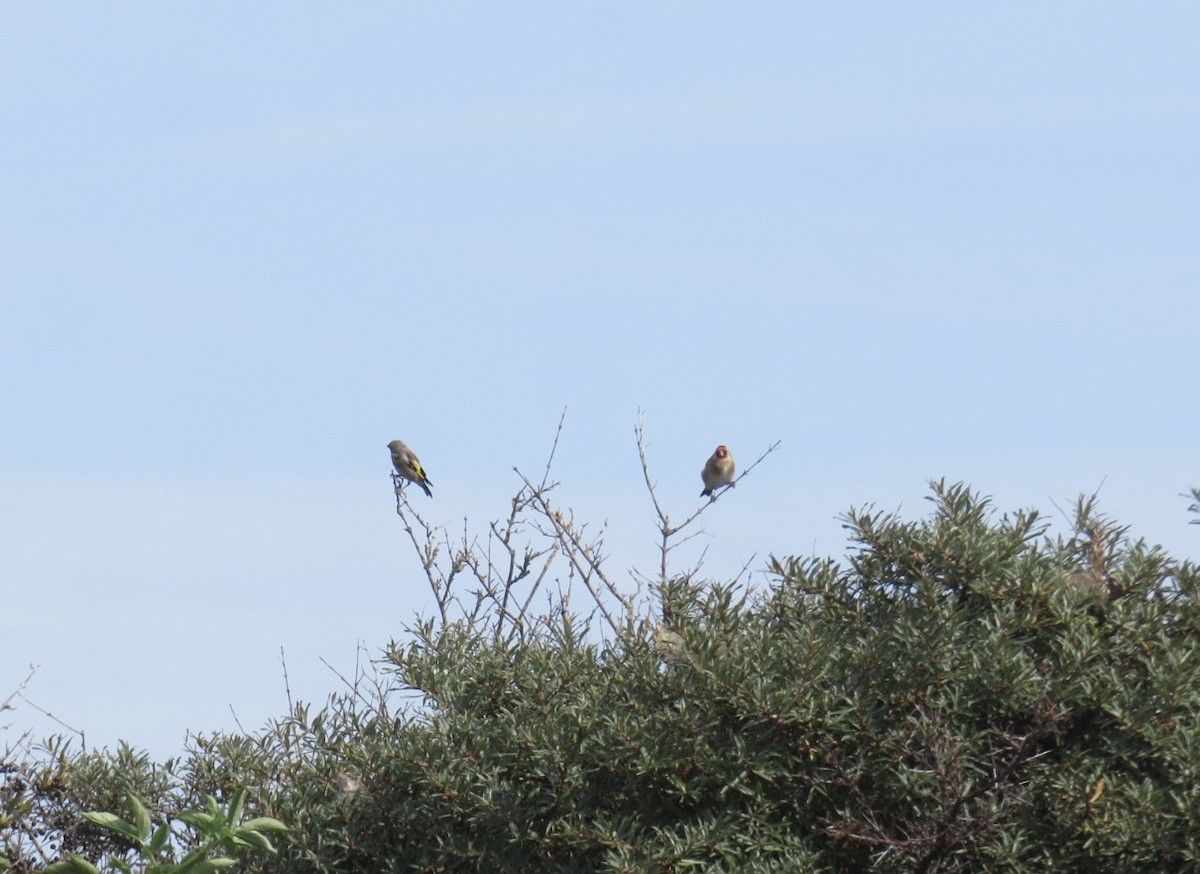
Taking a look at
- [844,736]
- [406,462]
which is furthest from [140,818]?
[406,462]

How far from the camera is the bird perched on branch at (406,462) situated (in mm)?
20859

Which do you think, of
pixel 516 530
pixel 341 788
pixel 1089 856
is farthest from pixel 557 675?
pixel 516 530

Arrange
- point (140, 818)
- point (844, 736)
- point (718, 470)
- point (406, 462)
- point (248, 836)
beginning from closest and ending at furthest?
point (140, 818) < point (248, 836) < point (844, 736) < point (718, 470) < point (406, 462)

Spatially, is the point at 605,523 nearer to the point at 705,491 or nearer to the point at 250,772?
the point at 250,772

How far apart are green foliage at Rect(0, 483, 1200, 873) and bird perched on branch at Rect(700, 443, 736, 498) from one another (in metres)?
10.3

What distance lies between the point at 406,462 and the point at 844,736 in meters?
16.0

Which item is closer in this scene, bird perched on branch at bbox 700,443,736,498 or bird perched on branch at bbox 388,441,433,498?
bird perched on branch at bbox 700,443,736,498

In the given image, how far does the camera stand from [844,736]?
5.19 meters

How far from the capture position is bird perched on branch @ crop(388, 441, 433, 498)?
2086cm

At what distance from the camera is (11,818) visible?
6625 mm

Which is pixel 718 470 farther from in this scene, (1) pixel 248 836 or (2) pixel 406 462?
(1) pixel 248 836

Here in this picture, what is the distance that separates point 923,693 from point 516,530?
649 cm

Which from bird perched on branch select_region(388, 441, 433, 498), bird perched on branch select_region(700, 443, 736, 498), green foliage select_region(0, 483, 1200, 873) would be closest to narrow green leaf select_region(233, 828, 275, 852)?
green foliage select_region(0, 483, 1200, 873)

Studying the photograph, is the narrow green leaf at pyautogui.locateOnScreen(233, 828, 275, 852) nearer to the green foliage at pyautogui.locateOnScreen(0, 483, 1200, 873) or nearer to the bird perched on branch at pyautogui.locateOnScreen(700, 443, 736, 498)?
the green foliage at pyautogui.locateOnScreen(0, 483, 1200, 873)
